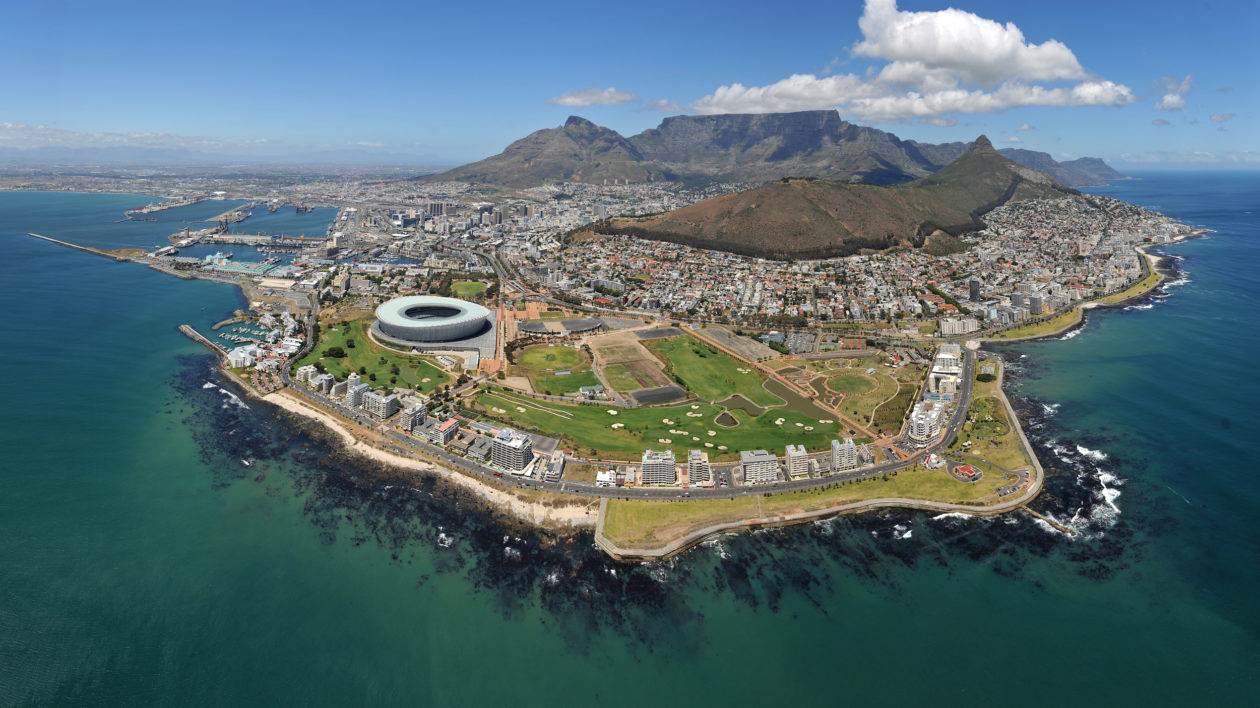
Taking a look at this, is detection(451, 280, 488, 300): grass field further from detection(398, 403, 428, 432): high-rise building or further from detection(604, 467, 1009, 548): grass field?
detection(604, 467, 1009, 548): grass field

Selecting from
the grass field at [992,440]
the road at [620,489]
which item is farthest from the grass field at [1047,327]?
the road at [620,489]

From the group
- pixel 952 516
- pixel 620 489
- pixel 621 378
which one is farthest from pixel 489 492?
pixel 952 516

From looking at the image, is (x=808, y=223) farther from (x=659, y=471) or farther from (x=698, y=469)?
(x=659, y=471)

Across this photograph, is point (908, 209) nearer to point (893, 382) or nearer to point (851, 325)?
point (851, 325)

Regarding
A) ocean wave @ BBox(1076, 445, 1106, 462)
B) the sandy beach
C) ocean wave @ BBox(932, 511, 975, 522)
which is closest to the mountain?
ocean wave @ BBox(1076, 445, 1106, 462)

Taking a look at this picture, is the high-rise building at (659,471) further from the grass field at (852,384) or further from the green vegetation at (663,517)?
the grass field at (852,384)
